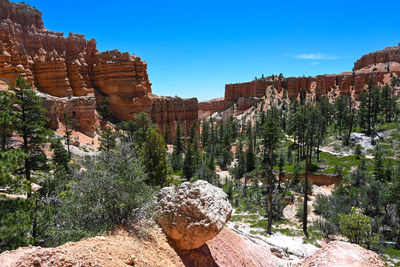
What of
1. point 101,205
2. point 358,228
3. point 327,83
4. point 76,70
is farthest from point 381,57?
point 101,205

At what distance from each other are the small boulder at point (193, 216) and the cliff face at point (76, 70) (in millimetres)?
30050

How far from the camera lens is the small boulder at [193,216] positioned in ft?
28.8

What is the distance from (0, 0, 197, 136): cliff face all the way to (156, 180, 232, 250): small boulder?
1183 inches

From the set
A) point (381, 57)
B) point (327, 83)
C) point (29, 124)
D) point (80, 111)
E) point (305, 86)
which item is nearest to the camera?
point (29, 124)

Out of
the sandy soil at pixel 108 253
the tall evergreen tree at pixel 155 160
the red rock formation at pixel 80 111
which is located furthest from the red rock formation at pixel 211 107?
the sandy soil at pixel 108 253

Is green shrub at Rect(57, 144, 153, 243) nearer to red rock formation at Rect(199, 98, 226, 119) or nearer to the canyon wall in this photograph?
the canyon wall

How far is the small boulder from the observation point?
8781 millimetres

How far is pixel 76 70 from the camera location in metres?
43.7

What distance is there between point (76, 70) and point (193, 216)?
1757 inches

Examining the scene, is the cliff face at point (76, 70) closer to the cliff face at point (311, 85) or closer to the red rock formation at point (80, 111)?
the red rock formation at point (80, 111)

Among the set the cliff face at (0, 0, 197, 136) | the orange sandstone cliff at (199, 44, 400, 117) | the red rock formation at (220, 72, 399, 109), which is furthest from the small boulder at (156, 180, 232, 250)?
the red rock formation at (220, 72, 399, 109)

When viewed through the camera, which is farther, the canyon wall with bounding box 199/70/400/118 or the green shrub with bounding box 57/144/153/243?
the canyon wall with bounding box 199/70/400/118

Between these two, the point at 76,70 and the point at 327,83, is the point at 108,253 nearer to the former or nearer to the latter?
the point at 76,70

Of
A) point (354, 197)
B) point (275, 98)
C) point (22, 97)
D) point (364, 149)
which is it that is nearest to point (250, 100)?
point (275, 98)
